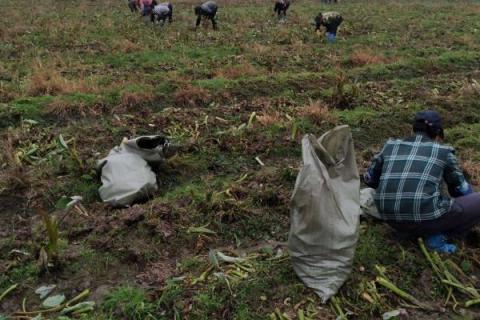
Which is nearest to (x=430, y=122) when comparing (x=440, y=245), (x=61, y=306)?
(x=440, y=245)

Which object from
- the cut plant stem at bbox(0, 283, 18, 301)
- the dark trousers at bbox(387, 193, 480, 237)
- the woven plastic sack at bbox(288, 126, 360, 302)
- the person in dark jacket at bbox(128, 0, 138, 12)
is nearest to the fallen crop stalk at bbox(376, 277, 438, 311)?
the woven plastic sack at bbox(288, 126, 360, 302)

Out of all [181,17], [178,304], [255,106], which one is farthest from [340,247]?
[181,17]

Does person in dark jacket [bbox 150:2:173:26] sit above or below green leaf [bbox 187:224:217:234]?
above

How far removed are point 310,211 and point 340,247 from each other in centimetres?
36

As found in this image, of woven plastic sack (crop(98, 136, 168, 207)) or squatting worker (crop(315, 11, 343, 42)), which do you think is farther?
squatting worker (crop(315, 11, 343, 42))

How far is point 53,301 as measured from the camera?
3.70 m

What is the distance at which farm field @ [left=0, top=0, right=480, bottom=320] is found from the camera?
3.77 metres

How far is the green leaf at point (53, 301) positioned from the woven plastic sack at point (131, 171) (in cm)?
130

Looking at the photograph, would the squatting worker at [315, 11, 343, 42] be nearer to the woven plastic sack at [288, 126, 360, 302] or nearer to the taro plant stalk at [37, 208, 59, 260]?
the woven plastic sack at [288, 126, 360, 302]

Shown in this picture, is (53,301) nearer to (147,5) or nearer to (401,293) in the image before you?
(401,293)

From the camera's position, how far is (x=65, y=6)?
18.4 metres

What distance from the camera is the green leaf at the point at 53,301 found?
3.66m

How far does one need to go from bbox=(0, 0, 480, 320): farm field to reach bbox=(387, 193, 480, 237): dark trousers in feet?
0.70

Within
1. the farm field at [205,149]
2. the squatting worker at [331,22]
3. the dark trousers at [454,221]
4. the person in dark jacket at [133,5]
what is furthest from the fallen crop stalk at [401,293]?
the person in dark jacket at [133,5]
